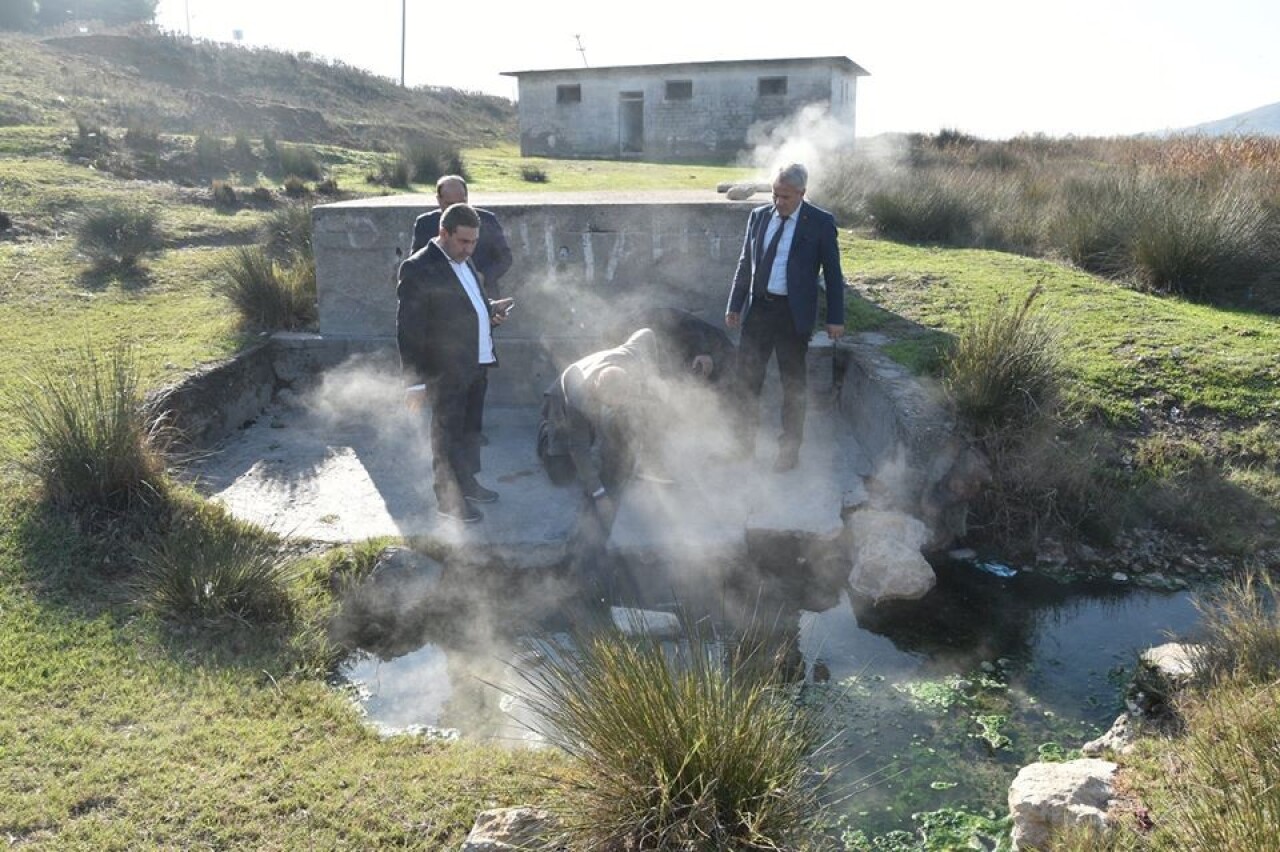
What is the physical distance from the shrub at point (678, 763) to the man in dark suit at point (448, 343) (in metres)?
2.46

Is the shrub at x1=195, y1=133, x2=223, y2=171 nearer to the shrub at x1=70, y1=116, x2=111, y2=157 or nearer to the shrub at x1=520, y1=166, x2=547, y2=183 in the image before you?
the shrub at x1=70, y1=116, x2=111, y2=157

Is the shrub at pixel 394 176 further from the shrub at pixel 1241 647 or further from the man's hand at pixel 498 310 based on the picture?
the shrub at pixel 1241 647

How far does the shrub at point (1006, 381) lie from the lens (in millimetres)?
5535

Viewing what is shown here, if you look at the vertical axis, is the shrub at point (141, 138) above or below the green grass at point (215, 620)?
above

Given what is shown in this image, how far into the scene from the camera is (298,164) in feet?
54.0

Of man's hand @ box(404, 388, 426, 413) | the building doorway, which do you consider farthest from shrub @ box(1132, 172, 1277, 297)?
the building doorway

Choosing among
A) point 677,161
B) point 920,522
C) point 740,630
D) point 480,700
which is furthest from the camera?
point 677,161

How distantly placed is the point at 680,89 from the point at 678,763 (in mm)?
26645

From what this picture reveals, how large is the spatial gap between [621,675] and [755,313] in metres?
3.28

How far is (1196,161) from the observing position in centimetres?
1191

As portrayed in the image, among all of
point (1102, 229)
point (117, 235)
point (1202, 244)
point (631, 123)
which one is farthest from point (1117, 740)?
point (631, 123)

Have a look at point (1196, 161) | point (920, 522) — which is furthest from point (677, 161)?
point (920, 522)

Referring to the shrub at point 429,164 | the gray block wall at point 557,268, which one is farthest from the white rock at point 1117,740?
the shrub at point 429,164

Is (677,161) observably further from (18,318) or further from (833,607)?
(833,607)
